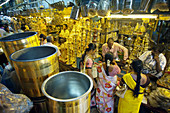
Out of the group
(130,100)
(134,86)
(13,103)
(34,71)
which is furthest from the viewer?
(130,100)

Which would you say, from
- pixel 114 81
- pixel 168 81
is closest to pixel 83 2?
pixel 114 81

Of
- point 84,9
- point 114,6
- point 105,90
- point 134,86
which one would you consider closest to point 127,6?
point 114,6

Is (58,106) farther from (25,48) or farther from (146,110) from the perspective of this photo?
(146,110)

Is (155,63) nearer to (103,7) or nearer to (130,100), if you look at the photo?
(130,100)

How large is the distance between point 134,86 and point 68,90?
1.25m

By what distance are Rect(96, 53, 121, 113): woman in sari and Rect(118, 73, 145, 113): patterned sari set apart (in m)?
0.27

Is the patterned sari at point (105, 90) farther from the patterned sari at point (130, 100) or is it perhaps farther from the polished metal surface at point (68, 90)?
the polished metal surface at point (68, 90)

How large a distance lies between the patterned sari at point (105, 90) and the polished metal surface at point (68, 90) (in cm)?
122

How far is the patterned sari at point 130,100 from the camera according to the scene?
1655 millimetres

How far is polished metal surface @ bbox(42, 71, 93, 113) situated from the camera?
0.56 m

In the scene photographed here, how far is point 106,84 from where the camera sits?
2.04 m

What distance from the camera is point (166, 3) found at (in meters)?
1.58

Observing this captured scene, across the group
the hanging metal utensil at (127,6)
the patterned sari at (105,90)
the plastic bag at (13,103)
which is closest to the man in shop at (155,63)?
the patterned sari at (105,90)

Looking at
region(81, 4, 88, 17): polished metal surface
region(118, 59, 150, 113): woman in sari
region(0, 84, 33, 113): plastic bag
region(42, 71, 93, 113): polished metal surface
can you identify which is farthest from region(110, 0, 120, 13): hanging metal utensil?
region(0, 84, 33, 113): plastic bag
